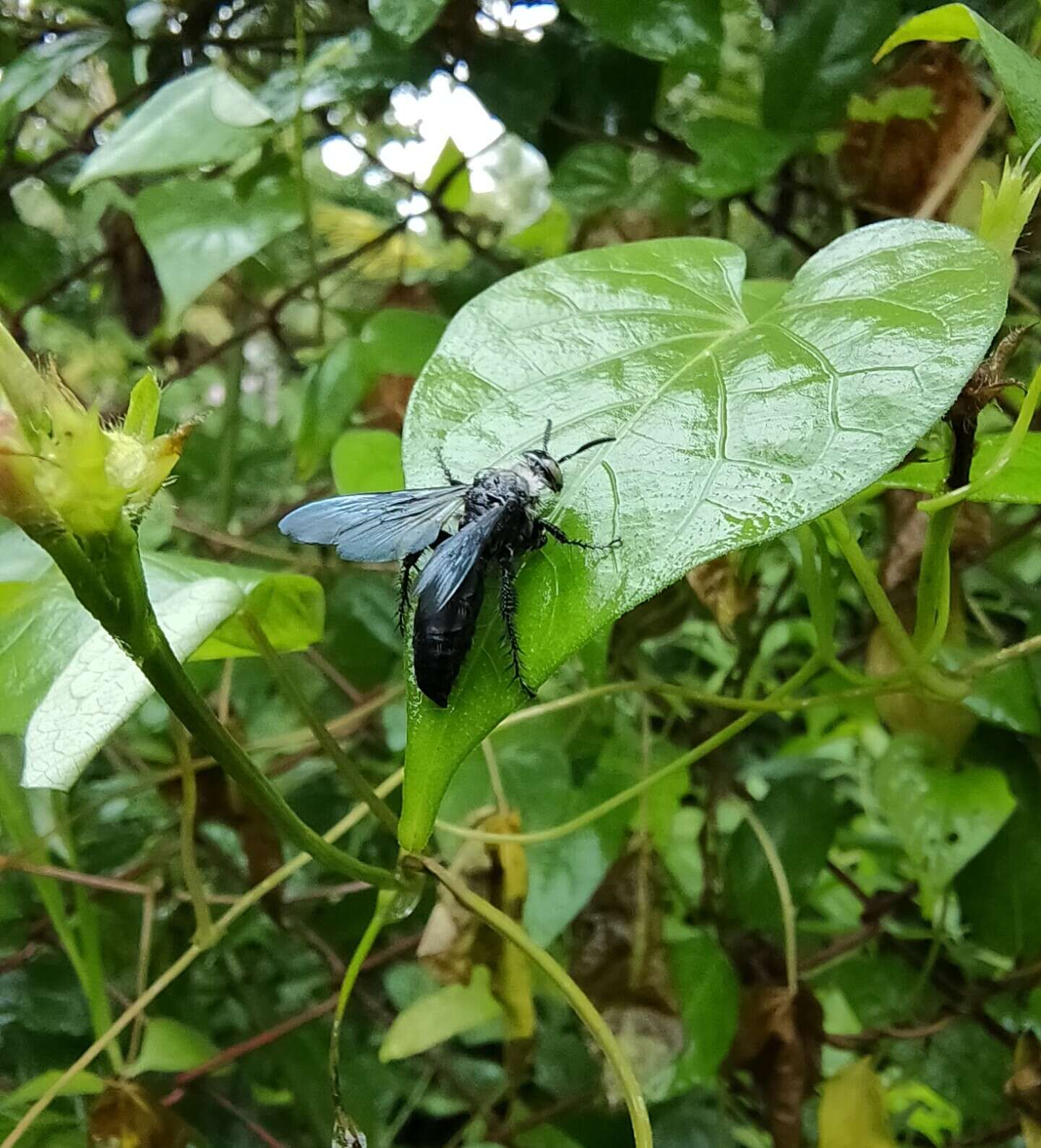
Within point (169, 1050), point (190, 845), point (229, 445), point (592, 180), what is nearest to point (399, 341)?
point (592, 180)

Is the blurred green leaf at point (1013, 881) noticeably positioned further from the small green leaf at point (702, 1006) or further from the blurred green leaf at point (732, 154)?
the blurred green leaf at point (732, 154)

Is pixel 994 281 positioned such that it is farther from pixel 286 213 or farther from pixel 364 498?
pixel 286 213

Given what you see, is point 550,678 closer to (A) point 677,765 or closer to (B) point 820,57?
(A) point 677,765

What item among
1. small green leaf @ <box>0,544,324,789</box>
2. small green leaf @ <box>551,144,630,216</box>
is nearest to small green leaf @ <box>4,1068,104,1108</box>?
small green leaf @ <box>0,544,324,789</box>

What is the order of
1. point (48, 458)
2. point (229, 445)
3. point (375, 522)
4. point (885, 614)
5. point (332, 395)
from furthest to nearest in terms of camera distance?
point (229, 445), point (332, 395), point (375, 522), point (885, 614), point (48, 458)

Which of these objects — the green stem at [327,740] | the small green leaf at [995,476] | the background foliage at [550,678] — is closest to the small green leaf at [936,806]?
the background foliage at [550,678]
